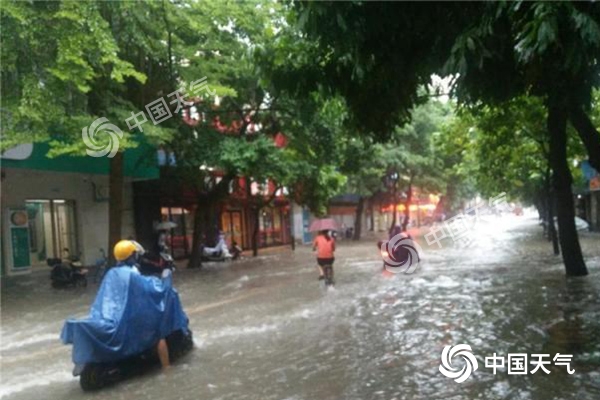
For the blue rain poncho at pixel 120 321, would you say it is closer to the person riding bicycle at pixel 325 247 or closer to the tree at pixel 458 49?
the tree at pixel 458 49

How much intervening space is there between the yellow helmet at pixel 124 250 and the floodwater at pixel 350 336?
145 centimetres

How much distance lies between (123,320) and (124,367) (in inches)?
26.7

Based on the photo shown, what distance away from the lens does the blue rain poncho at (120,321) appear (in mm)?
6355

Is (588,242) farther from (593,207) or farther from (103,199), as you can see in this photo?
(103,199)

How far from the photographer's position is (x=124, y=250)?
22.5 feet

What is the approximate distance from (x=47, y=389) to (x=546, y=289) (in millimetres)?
9443

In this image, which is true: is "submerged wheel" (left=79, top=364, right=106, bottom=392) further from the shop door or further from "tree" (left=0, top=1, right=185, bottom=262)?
the shop door

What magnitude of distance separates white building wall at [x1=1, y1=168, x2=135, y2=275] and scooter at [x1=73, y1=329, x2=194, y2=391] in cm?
1231

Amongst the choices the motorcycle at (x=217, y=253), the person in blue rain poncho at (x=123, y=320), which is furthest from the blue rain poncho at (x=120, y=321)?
the motorcycle at (x=217, y=253)

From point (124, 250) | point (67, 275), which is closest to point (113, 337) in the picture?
point (124, 250)

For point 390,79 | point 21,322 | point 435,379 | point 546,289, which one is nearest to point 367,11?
point 390,79

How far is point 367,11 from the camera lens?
4750mm

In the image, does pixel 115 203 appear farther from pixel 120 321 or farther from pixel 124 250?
pixel 120 321

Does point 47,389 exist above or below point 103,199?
below
